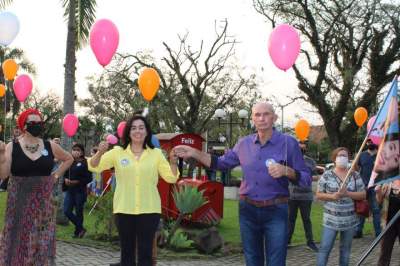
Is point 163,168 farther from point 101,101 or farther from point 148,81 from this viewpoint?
point 101,101

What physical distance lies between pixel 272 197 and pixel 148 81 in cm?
486

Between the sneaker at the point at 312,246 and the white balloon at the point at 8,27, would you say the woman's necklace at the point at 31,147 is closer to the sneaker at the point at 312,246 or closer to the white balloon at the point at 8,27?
the white balloon at the point at 8,27

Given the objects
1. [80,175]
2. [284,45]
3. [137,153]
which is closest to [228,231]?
[80,175]

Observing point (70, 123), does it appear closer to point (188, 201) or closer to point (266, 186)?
point (188, 201)

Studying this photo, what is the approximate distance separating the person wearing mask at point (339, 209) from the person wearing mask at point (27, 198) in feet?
9.94

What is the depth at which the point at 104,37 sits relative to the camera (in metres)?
7.64

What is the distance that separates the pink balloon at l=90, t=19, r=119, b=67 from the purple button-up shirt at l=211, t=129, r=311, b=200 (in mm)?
3626

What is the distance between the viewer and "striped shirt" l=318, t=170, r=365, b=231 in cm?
620

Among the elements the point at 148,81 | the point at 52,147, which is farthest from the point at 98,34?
the point at 52,147

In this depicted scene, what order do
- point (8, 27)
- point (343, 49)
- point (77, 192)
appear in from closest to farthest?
1. point (8, 27)
2. point (77, 192)
3. point (343, 49)

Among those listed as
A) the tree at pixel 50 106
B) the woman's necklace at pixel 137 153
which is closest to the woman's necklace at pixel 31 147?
the woman's necklace at pixel 137 153

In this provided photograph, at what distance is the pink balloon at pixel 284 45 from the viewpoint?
→ 605 centimetres

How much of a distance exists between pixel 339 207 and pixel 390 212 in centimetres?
71

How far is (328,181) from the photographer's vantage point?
6.32 meters
